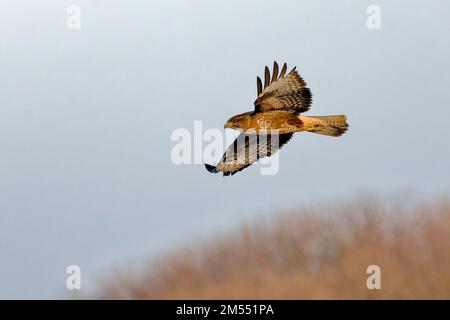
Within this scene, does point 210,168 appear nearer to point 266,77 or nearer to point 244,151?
point 244,151

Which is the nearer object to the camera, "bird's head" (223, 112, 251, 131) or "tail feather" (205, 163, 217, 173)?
"bird's head" (223, 112, 251, 131)

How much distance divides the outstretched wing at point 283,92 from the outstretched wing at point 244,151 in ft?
1.87

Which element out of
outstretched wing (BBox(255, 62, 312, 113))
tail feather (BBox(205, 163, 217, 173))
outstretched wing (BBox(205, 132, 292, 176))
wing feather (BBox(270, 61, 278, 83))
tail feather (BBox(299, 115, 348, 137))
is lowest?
tail feather (BBox(205, 163, 217, 173))

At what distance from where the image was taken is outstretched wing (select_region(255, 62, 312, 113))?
1077cm

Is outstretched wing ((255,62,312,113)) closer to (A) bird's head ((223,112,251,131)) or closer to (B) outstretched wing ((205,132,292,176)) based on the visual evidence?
(A) bird's head ((223,112,251,131))

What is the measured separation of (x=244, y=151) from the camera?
1142cm

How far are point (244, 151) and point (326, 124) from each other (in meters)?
1.11

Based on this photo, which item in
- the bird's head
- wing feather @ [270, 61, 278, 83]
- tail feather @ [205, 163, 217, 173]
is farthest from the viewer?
tail feather @ [205, 163, 217, 173]

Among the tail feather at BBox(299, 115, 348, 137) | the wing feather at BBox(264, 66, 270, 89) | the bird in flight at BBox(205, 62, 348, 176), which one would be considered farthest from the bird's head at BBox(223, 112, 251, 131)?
the tail feather at BBox(299, 115, 348, 137)

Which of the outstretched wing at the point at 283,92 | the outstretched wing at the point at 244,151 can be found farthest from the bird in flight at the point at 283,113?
the outstretched wing at the point at 244,151

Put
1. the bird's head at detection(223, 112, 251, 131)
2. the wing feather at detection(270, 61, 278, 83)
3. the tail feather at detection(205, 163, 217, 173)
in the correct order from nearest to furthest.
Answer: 1. the wing feather at detection(270, 61, 278, 83)
2. the bird's head at detection(223, 112, 251, 131)
3. the tail feather at detection(205, 163, 217, 173)

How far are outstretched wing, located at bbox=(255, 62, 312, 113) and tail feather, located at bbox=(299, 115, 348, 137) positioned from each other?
0.15m
